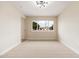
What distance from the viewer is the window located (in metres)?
9.34

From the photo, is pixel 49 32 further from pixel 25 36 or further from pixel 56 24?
pixel 25 36

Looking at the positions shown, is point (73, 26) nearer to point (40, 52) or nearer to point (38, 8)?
point (40, 52)

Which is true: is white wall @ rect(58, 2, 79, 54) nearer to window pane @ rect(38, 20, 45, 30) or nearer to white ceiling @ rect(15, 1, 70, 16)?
white ceiling @ rect(15, 1, 70, 16)

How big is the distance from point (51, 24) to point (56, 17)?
677mm

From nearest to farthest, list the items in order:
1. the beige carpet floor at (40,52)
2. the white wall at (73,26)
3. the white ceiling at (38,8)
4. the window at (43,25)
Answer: the beige carpet floor at (40,52), the white wall at (73,26), the white ceiling at (38,8), the window at (43,25)

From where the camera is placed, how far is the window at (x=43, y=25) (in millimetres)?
9344

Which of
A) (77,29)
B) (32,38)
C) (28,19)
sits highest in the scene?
(28,19)

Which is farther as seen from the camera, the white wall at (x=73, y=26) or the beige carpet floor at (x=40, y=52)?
the white wall at (x=73, y=26)

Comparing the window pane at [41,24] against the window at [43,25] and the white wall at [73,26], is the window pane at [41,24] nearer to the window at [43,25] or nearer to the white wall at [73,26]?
the window at [43,25]

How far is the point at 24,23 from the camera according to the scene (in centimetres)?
920

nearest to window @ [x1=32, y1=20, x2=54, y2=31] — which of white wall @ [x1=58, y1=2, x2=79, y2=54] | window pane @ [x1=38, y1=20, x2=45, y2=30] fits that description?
window pane @ [x1=38, y1=20, x2=45, y2=30]

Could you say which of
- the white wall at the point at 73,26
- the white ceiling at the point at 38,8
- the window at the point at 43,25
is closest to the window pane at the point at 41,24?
the window at the point at 43,25

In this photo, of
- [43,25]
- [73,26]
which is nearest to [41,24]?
[43,25]

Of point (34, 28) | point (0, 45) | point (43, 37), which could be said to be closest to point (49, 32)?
point (43, 37)
